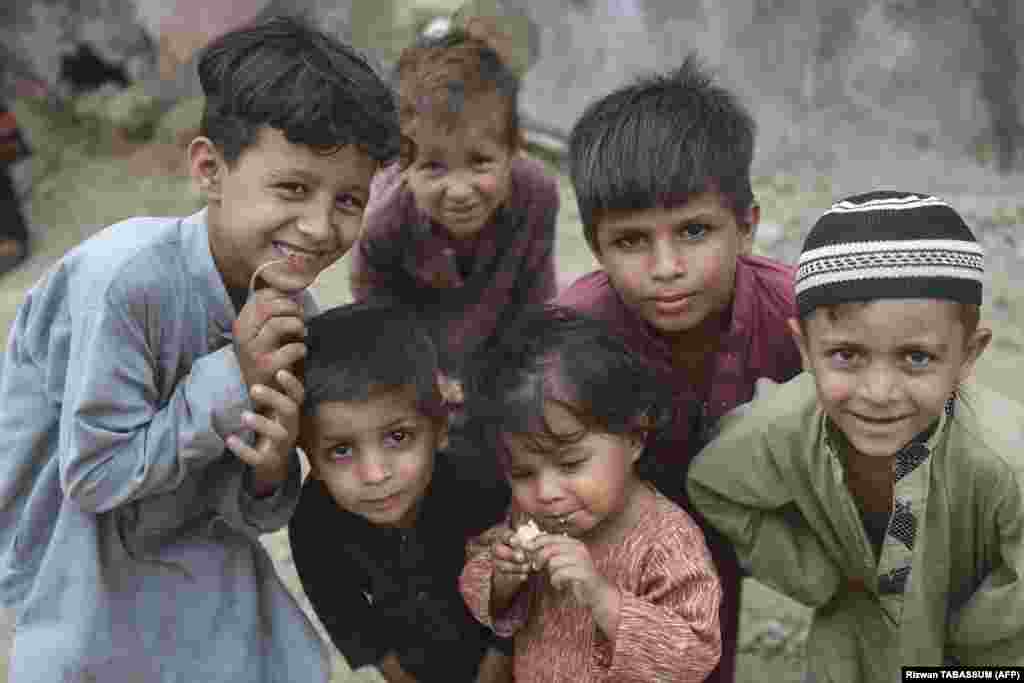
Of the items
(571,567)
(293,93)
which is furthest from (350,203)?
(571,567)

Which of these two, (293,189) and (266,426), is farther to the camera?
(293,189)

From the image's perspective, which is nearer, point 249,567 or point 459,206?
point 249,567

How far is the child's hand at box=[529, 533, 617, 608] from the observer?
1.94 metres

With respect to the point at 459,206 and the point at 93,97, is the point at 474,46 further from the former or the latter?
the point at 93,97

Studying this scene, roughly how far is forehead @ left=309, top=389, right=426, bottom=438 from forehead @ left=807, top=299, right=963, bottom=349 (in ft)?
2.81

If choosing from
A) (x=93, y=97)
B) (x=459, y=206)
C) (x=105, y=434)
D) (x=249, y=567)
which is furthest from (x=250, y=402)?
(x=93, y=97)

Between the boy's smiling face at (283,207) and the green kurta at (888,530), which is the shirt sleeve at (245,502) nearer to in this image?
the boy's smiling face at (283,207)

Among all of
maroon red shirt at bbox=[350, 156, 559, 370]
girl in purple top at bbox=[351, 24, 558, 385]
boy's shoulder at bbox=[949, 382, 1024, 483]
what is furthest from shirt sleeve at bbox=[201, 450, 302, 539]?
boy's shoulder at bbox=[949, 382, 1024, 483]

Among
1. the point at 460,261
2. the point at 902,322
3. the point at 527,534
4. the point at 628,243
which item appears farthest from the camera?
the point at 460,261

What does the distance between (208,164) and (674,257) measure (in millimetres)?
929

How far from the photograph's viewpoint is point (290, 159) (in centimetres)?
202

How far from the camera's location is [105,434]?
1897 mm

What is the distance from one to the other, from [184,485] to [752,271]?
4.20 ft

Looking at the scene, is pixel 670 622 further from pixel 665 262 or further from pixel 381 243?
pixel 381 243
